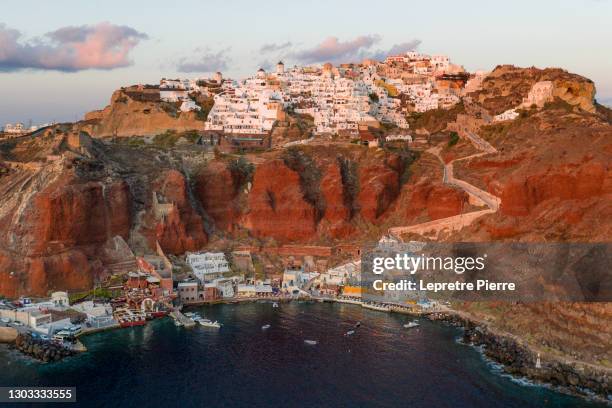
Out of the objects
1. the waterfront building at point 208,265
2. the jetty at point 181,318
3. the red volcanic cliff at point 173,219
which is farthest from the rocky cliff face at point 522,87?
the jetty at point 181,318

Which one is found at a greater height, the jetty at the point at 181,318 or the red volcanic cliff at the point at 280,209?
the red volcanic cliff at the point at 280,209

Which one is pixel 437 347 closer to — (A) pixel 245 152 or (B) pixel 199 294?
(B) pixel 199 294

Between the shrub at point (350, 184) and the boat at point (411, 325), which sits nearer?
the boat at point (411, 325)

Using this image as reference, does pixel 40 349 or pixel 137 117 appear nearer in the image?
pixel 40 349

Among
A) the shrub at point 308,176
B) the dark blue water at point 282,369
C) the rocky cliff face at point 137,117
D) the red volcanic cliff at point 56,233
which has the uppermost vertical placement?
the rocky cliff face at point 137,117

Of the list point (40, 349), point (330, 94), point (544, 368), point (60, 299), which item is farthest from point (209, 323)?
point (330, 94)

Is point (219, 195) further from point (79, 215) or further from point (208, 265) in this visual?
point (79, 215)

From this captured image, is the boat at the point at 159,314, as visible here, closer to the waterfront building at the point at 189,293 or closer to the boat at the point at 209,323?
the waterfront building at the point at 189,293

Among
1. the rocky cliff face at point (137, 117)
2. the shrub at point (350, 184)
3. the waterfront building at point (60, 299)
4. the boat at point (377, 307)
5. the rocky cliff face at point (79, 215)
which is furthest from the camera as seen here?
the rocky cliff face at point (137, 117)
